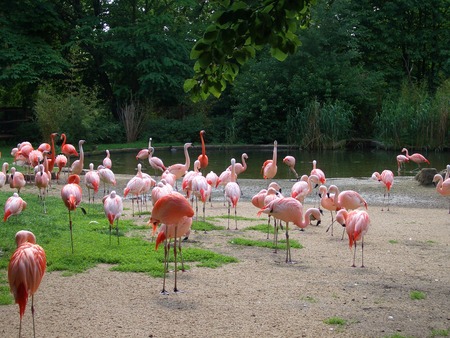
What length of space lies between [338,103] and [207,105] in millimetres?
7005

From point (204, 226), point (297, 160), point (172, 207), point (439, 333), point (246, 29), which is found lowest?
point (439, 333)

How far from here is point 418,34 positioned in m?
30.4

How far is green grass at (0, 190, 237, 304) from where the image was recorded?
6.38m

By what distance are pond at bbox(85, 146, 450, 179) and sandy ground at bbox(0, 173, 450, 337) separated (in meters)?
9.47

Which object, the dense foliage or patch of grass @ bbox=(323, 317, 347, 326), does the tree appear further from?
the dense foliage

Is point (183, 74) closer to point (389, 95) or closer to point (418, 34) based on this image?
point (389, 95)

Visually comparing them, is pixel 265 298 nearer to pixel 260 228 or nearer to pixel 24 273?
pixel 24 273

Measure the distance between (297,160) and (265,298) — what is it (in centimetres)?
1506

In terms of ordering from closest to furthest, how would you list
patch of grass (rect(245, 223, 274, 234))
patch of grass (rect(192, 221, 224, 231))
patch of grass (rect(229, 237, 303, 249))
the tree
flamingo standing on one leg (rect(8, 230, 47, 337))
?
the tree < flamingo standing on one leg (rect(8, 230, 47, 337)) < patch of grass (rect(229, 237, 303, 249)) < patch of grass (rect(192, 221, 224, 231)) < patch of grass (rect(245, 223, 274, 234))

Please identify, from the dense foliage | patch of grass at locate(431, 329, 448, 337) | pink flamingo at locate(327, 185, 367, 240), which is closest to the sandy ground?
patch of grass at locate(431, 329, 448, 337)

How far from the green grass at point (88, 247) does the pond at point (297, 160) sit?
876 cm

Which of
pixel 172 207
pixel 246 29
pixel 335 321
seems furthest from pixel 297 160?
pixel 246 29

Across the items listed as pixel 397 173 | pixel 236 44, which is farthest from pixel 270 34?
pixel 397 173

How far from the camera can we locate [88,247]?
23.5 ft
